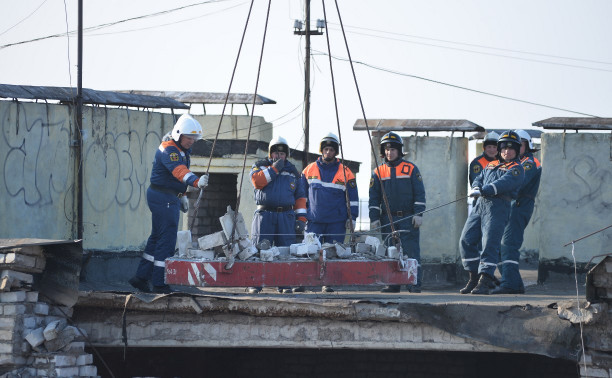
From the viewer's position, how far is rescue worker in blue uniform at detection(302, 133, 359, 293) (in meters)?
12.0

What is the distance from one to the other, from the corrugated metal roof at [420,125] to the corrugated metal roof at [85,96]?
327cm

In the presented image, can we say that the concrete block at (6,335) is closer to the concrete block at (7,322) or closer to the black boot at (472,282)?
the concrete block at (7,322)

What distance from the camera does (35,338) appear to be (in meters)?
8.88

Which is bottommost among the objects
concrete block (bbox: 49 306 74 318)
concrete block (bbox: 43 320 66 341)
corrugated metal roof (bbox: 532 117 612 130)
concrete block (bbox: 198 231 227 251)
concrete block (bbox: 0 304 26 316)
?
concrete block (bbox: 43 320 66 341)

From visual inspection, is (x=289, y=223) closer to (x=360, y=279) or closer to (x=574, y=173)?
(x=360, y=279)

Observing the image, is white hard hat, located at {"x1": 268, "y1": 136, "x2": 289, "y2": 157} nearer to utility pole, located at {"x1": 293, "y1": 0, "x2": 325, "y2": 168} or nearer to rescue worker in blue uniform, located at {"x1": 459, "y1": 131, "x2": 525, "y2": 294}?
rescue worker in blue uniform, located at {"x1": 459, "y1": 131, "x2": 525, "y2": 294}

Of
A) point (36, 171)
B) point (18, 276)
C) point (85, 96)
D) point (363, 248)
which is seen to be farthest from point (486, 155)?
point (18, 276)

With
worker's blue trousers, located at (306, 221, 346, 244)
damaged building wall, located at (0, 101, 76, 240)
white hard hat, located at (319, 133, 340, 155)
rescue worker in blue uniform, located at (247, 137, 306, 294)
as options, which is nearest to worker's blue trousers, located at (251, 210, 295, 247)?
rescue worker in blue uniform, located at (247, 137, 306, 294)

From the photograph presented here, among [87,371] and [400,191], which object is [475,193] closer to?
[400,191]

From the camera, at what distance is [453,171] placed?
1496 centimetres

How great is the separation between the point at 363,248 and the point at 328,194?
4.58 ft

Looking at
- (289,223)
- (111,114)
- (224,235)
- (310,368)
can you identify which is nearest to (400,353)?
(310,368)

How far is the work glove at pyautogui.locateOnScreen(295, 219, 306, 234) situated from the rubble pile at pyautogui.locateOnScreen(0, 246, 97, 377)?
3385 mm

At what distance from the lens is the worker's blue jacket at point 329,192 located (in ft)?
39.4
